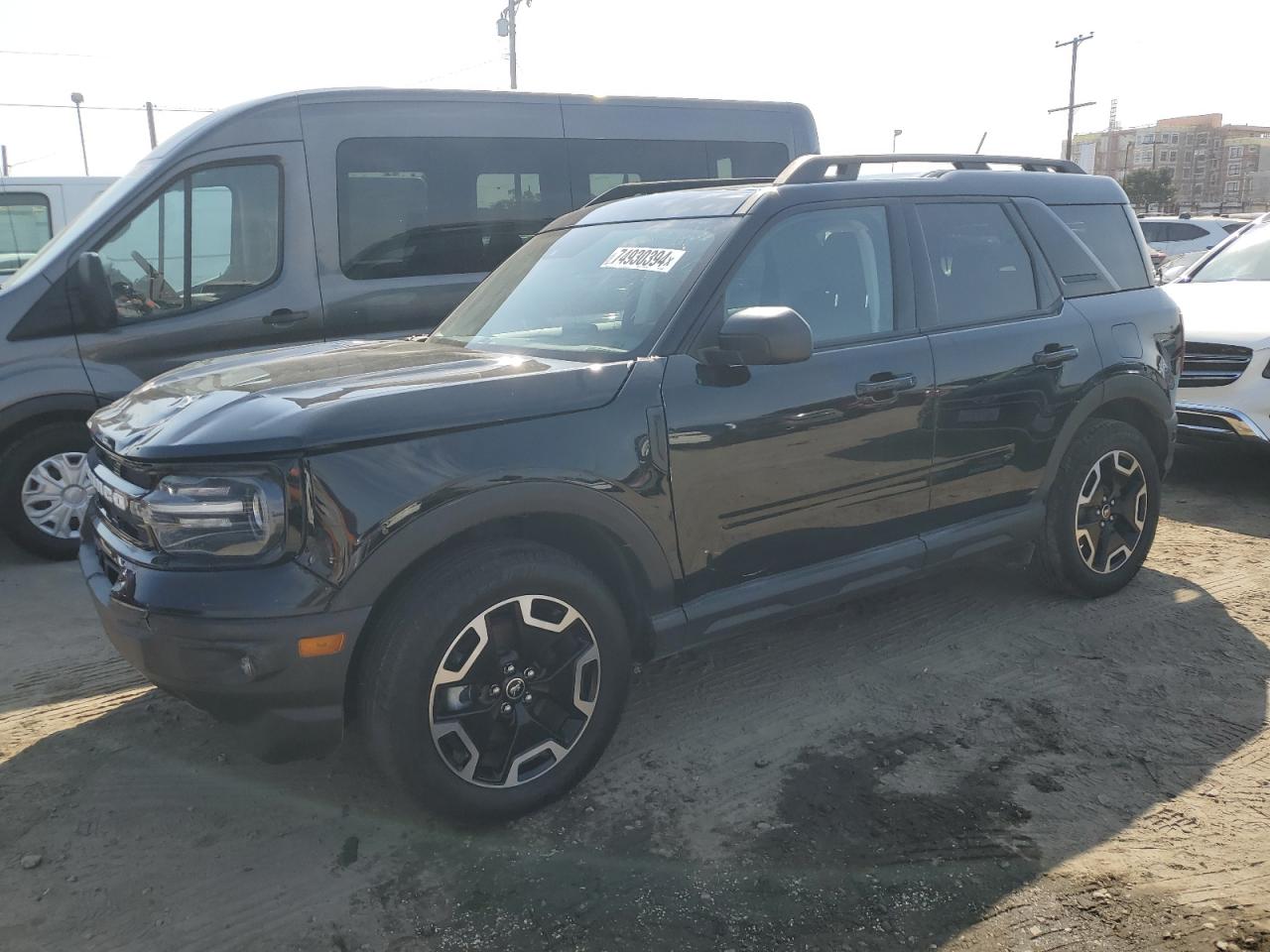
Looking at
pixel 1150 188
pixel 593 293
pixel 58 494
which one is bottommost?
pixel 58 494

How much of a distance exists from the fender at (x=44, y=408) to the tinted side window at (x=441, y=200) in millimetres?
1611

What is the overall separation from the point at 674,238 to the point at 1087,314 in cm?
203

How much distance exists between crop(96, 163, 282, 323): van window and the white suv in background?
59.1ft

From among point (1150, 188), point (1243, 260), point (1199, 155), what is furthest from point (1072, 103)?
point (1199, 155)

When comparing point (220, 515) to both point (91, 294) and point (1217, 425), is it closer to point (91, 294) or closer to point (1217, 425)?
point (91, 294)

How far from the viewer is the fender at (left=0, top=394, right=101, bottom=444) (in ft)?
17.4

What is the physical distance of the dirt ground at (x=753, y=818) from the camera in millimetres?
2469

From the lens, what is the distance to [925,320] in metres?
3.78

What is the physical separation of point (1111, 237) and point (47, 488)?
18.9 ft

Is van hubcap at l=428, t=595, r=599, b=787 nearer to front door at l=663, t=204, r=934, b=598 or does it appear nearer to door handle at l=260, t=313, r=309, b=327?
front door at l=663, t=204, r=934, b=598

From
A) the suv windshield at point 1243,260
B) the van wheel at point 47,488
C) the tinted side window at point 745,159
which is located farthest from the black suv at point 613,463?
the suv windshield at point 1243,260

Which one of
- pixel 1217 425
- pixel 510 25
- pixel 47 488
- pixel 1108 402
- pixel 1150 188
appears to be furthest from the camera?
pixel 1150 188

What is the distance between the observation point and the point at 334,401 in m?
2.64

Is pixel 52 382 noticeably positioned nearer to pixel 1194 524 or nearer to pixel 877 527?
pixel 877 527
